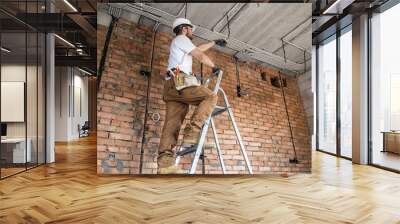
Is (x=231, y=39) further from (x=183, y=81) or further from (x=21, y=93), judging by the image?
(x=21, y=93)

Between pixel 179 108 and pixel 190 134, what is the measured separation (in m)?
0.39

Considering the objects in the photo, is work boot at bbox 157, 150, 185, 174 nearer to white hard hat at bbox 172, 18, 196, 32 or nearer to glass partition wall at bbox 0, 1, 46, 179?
white hard hat at bbox 172, 18, 196, 32

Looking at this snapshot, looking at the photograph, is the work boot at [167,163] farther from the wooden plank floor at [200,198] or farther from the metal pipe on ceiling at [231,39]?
the metal pipe on ceiling at [231,39]

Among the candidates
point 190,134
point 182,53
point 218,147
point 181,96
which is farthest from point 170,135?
point 182,53

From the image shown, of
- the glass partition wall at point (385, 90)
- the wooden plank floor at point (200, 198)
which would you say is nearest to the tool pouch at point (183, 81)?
the wooden plank floor at point (200, 198)

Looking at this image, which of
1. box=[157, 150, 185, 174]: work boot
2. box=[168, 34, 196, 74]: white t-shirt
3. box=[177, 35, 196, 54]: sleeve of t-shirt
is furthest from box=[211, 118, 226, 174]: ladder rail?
box=[177, 35, 196, 54]: sleeve of t-shirt

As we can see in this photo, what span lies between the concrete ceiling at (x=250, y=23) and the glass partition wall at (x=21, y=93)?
56.5 inches

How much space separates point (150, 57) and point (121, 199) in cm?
212

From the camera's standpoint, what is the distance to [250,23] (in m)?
5.09

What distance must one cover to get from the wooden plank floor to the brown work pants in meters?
0.57

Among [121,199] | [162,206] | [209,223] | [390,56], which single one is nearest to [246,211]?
[209,223]

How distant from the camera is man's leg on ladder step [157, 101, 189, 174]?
4.90 m

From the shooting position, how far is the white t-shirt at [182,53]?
489 cm

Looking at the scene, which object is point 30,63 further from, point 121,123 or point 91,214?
point 91,214
